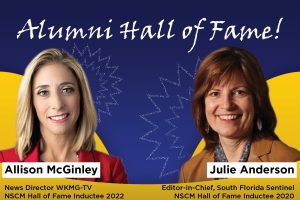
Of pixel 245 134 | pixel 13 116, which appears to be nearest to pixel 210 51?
pixel 245 134

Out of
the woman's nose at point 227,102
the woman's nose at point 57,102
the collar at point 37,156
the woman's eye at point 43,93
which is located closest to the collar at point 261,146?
the woman's nose at point 227,102

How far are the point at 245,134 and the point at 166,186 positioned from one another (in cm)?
74

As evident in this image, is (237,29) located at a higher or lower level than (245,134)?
higher

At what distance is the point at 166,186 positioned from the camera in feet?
15.0

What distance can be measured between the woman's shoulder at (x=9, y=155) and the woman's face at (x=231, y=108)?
1.54 meters

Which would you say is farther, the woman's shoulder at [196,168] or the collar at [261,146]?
the woman's shoulder at [196,168]

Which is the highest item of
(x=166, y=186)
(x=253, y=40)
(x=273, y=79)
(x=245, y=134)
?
(x=253, y=40)

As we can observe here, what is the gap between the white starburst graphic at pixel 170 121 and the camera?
15.0ft

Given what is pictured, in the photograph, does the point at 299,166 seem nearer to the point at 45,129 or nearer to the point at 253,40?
the point at 253,40

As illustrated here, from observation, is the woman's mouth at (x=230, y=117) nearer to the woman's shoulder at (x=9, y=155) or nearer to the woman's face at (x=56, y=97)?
the woman's face at (x=56, y=97)

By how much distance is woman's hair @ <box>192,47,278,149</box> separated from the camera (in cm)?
436

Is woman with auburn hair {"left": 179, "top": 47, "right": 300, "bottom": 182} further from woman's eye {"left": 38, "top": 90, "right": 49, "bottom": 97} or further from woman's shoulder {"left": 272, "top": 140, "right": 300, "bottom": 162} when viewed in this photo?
woman's eye {"left": 38, "top": 90, "right": 49, "bottom": 97}

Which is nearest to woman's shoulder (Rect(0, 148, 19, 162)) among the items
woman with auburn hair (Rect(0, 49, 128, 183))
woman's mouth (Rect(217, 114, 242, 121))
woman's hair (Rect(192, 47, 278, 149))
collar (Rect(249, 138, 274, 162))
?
woman with auburn hair (Rect(0, 49, 128, 183))

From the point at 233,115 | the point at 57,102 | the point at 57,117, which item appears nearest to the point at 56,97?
the point at 57,102
